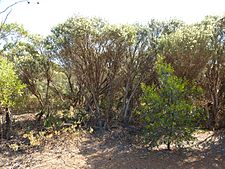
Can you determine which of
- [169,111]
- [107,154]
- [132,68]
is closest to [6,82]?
[107,154]

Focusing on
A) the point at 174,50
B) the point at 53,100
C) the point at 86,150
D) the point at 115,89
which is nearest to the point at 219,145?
the point at 174,50

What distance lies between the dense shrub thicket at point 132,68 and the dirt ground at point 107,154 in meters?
0.65

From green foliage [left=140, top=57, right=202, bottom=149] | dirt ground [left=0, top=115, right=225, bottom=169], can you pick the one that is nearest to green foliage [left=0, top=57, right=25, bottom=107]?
dirt ground [left=0, top=115, right=225, bottom=169]

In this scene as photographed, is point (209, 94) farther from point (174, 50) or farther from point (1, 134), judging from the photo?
point (1, 134)

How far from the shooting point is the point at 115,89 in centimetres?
1296

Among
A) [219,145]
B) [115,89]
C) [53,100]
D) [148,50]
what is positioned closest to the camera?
[219,145]

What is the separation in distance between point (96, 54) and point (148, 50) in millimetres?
1943

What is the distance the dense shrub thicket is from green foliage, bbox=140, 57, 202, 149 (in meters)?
0.03

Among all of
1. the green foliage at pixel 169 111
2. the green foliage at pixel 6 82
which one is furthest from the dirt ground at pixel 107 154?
the green foliage at pixel 6 82

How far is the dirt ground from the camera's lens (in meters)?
8.44

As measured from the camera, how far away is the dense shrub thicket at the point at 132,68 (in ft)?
29.1

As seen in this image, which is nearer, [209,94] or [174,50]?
[174,50]

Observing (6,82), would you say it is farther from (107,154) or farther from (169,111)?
(169,111)

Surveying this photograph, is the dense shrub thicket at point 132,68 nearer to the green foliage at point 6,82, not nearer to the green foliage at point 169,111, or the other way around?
the green foliage at point 169,111
